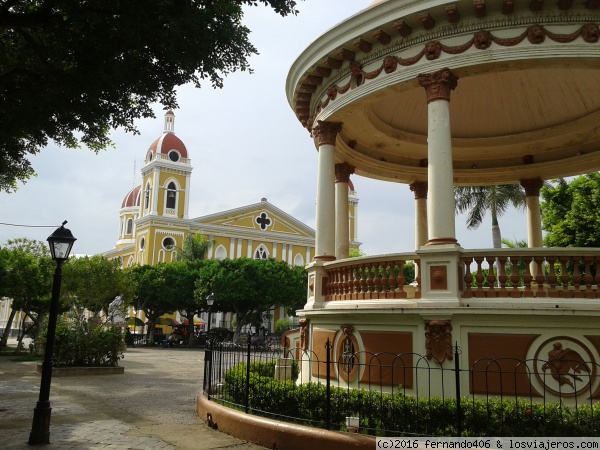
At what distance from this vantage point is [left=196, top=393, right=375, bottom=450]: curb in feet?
22.0

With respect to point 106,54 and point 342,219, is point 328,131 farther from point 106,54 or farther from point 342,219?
point 106,54

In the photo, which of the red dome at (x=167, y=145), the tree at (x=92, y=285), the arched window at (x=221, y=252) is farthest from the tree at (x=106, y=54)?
the arched window at (x=221, y=252)

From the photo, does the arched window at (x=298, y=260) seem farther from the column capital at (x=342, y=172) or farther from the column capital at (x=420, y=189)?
the column capital at (x=342, y=172)

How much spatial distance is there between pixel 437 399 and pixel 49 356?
573 centimetres

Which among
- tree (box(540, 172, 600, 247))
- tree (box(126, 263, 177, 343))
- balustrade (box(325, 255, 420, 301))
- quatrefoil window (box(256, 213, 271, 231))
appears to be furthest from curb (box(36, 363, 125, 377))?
quatrefoil window (box(256, 213, 271, 231))

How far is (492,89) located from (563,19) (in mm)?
4168

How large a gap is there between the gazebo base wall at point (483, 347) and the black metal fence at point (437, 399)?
22 mm

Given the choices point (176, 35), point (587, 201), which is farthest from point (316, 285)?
point (587, 201)

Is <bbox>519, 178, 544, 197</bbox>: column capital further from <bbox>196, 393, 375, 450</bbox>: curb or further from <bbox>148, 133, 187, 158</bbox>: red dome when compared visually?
<bbox>148, 133, 187, 158</bbox>: red dome

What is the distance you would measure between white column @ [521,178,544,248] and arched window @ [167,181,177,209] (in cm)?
5753

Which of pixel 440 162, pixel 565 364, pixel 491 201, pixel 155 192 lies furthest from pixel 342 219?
pixel 155 192

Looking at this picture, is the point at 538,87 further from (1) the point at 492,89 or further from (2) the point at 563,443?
(2) the point at 563,443

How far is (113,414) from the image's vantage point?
10.5 meters

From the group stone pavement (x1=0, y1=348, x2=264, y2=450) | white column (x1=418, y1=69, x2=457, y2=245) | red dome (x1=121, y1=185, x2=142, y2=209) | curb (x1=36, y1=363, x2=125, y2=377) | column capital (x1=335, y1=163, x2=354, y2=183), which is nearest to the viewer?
stone pavement (x1=0, y1=348, x2=264, y2=450)
